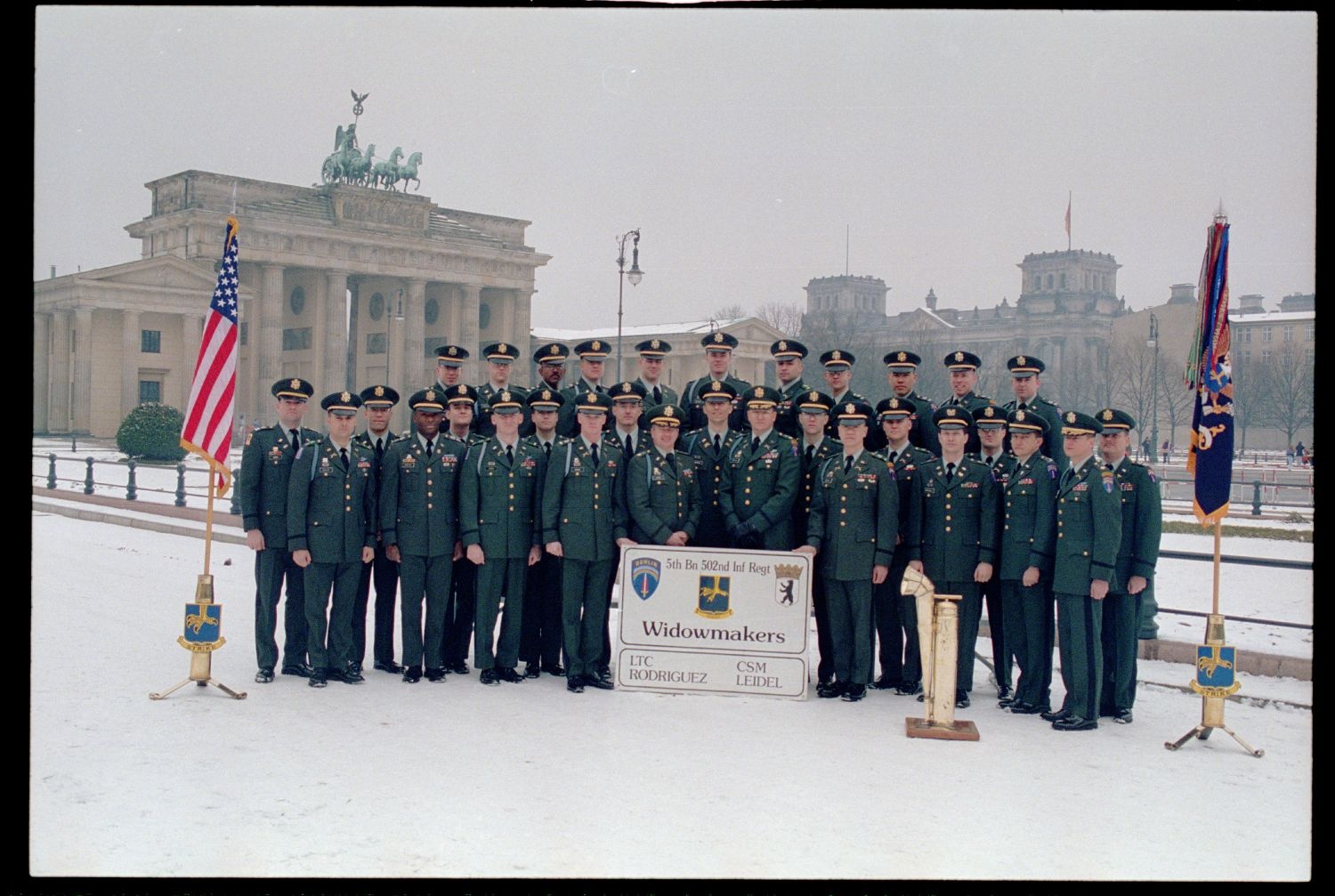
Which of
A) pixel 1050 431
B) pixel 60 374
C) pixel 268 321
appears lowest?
pixel 1050 431

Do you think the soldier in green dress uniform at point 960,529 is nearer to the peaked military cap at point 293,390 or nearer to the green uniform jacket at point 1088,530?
the green uniform jacket at point 1088,530

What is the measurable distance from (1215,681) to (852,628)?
7.31ft

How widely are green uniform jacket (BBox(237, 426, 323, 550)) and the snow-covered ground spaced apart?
42.0 inches

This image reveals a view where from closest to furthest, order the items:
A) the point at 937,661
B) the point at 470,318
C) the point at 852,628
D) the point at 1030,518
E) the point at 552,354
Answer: the point at 937,661
the point at 1030,518
the point at 852,628
the point at 552,354
the point at 470,318

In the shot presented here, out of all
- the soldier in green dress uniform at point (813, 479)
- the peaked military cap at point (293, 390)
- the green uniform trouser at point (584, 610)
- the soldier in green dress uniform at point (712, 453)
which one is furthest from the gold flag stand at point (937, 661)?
the peaked military cap at point (293, 390)

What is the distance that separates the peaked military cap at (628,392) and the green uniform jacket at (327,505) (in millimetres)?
1908

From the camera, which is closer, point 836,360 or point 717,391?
point 717,391

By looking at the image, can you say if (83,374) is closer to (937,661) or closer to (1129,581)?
(937,661)

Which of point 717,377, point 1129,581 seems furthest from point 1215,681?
point 717,377

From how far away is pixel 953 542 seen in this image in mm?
7336

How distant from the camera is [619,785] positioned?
5.45 m

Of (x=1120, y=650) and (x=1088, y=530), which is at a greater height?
(x=1088, y=530)

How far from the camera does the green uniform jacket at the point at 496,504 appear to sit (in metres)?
7.62

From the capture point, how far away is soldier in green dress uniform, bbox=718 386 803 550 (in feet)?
24.8
